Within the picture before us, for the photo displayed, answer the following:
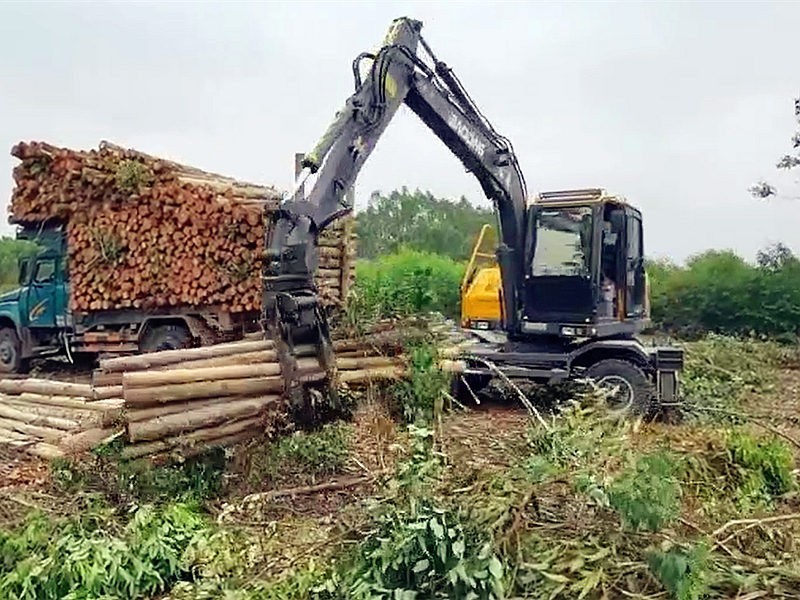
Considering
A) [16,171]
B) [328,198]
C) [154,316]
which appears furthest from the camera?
[16,171]

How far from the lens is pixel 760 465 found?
6383 millimetres

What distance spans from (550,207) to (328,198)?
2805 mm

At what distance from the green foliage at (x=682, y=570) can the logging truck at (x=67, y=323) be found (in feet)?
25.6

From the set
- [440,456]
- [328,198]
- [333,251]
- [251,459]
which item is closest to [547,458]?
[440,456]

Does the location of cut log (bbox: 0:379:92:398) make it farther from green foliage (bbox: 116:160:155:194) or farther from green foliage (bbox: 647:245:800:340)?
green foliage (bbox: 647:245:800:340)

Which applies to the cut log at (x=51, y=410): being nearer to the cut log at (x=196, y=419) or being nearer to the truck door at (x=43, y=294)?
the cut log at (x=196, y=419)

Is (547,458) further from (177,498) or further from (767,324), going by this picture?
(767,324)

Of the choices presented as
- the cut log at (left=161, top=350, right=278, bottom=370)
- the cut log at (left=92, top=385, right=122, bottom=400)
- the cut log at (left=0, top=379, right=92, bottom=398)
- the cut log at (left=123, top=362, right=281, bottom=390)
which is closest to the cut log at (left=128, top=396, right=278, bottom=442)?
the cut log at (left=123, top=362, right=281, bottom=390)

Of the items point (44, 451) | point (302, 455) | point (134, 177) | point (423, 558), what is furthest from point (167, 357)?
point (134, 177)

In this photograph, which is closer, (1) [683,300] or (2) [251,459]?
(2) [251,459]

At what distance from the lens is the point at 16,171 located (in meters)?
12.9

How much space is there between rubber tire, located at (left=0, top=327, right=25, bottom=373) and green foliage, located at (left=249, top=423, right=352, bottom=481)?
8.40 metres

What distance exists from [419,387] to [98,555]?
10.4ft

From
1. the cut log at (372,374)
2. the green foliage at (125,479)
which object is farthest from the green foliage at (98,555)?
the cut log at (372,374)
